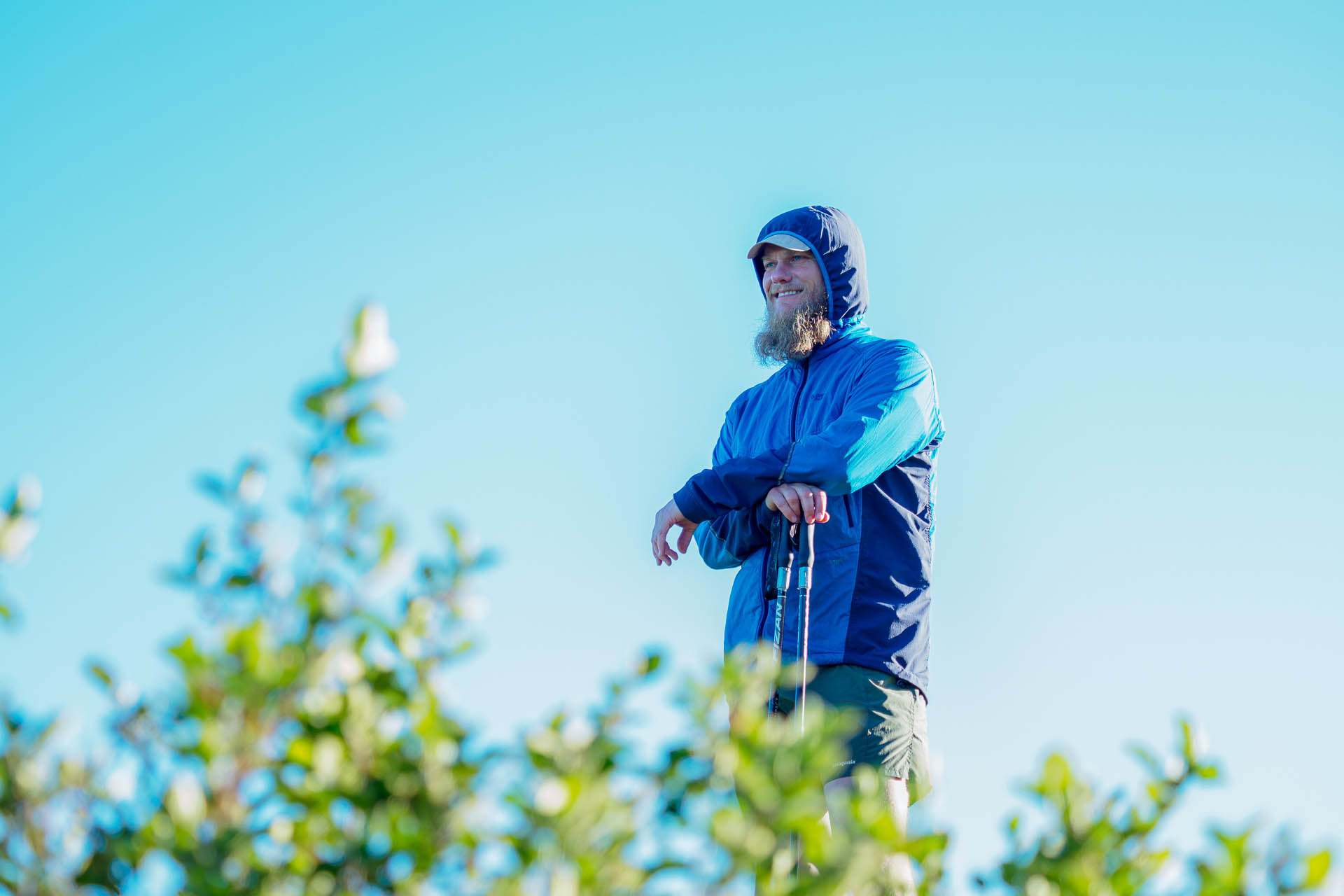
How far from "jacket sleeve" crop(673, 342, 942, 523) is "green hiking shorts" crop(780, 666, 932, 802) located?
0.61 metres

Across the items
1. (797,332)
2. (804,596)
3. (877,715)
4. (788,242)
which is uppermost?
(788,242)

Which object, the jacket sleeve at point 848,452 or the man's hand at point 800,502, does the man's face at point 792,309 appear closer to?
the jacket sleeve at point 848,452

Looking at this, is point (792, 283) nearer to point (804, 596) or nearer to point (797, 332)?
point (797, 332)

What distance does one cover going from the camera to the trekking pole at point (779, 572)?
145 inches

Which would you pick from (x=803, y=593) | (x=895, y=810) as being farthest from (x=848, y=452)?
(x=895, y=810)

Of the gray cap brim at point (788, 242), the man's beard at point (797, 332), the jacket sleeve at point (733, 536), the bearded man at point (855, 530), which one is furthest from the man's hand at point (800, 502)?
the gray cap brim at point (788, 242)

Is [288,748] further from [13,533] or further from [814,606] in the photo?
[814,606]

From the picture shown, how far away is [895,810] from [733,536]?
1.19 meters

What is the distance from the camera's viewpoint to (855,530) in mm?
3918

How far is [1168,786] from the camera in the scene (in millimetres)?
1890

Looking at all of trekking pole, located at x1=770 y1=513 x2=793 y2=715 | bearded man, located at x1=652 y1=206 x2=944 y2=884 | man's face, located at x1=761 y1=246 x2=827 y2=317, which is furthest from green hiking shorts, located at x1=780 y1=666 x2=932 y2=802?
man's face, located at x1=761 y1=246 x2=827 y2=317

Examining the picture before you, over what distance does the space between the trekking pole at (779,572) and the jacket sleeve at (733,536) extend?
7cm

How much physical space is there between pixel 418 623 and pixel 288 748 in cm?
26

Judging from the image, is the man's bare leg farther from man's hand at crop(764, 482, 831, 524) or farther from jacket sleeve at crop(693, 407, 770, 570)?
jacket sleeve at crop(693, 407, 770, 570)
